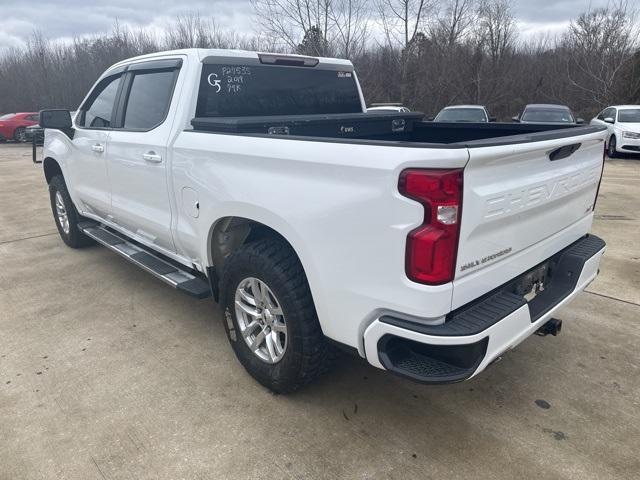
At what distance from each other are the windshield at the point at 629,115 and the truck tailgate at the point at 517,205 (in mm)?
13952

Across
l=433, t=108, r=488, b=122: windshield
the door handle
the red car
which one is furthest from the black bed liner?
the red car

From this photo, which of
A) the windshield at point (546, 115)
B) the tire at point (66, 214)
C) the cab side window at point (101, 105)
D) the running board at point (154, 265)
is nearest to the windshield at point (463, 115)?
the windshield at point (546, 115)

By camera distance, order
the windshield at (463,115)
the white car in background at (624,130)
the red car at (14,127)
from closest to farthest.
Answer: the white car in background at (624,130)
the windshield at (463,115)
the red car at (14,127)

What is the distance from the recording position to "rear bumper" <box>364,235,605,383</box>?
2.02 meters

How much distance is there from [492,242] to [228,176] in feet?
4.82

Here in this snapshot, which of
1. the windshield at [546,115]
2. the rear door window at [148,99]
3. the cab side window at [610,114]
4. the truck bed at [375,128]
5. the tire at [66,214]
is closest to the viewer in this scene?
the truck bed at [375,128]

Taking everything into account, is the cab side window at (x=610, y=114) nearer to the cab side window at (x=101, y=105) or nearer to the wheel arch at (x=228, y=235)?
the cab side window at (x=101, y=105)

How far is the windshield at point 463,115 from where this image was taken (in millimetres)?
14414

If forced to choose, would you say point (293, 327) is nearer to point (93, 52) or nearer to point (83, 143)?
point (83, 143)

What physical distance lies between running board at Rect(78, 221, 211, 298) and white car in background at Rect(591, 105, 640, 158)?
44.9 ft

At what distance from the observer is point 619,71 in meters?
23.9

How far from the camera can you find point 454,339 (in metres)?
1.99

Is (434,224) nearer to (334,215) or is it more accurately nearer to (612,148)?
(334,215)

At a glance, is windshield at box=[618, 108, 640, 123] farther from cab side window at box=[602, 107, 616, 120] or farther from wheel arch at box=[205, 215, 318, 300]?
wheel arch at box=[205, 215, 318, 300]
